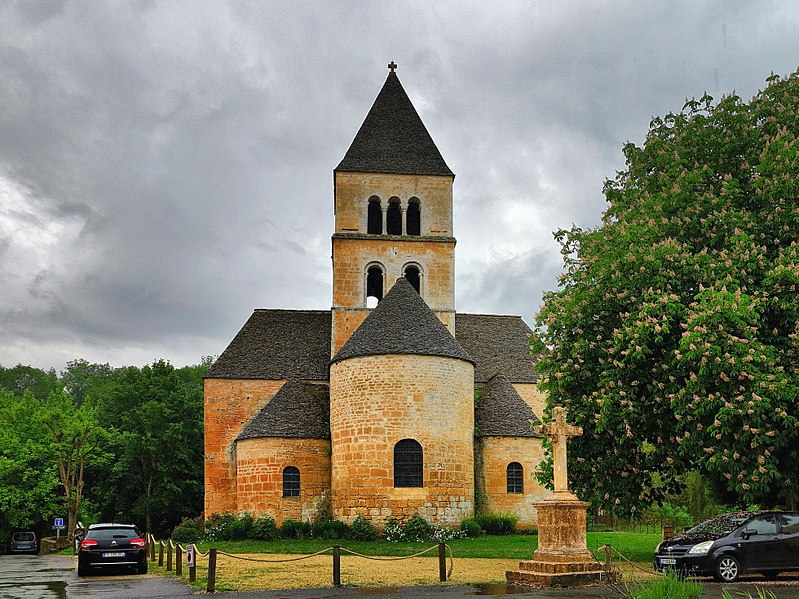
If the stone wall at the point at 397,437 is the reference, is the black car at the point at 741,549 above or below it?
below

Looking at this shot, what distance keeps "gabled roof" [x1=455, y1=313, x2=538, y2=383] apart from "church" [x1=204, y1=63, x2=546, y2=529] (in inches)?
3.7

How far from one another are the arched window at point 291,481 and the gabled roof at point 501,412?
7.38 meters

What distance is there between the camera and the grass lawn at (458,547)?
77.6ft

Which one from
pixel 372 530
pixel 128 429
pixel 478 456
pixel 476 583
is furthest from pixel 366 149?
pixel 476 583

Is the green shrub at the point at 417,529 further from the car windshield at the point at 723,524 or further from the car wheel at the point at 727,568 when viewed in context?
the car wheel at the point at 727,568

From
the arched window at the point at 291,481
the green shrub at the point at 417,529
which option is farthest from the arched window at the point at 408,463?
the arched window at the point at 291,481

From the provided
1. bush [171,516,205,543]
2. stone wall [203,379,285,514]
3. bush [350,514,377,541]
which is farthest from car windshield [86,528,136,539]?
stone wall [203,379,285,514]

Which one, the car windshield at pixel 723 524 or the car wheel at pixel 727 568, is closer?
the car wheel at pixel 727 568

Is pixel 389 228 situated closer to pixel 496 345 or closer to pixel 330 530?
pixel 496 345

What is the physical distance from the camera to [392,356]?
105 ft

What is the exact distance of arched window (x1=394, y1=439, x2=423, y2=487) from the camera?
1242 inches

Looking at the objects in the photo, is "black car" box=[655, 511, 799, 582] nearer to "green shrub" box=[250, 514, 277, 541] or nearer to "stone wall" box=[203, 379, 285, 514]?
"green shrub" box=[250, 514, 277, 541]

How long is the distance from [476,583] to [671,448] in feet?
19.2

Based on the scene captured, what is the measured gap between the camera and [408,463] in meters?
31.7
